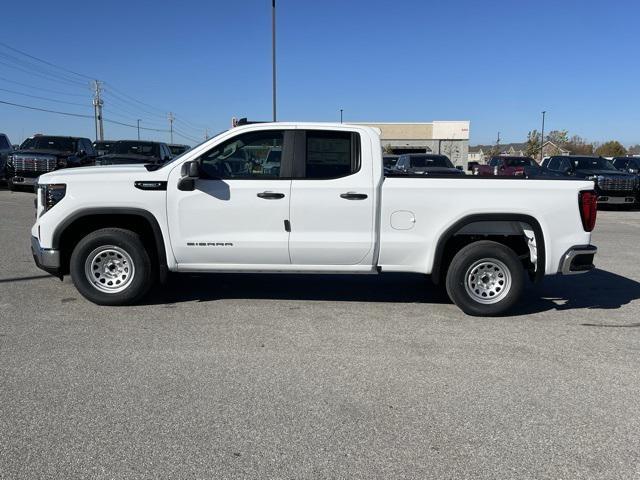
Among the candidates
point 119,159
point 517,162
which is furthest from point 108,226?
point 517,162

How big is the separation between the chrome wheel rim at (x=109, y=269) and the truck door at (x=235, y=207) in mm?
581

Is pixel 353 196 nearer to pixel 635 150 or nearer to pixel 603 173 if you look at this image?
pixel 603 173

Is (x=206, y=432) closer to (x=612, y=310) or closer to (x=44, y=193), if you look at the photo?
(x=44, y=193)

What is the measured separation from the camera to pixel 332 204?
5.74 m

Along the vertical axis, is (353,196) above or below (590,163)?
below

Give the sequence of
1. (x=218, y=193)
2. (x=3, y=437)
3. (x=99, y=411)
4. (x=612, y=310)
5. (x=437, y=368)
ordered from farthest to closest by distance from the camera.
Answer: (x=612, y=310) → (x=218, y=193) → (x=437, y=368) → (x=99, y=411) → (x=3, y=437)

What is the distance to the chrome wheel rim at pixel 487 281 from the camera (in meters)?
5.90

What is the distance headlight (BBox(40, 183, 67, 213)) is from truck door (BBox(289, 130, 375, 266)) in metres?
2.42

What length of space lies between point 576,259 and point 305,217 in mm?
2838

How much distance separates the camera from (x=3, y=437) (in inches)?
129

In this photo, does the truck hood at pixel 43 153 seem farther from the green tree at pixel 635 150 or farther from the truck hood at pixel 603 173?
the green tree at pixel 635 150

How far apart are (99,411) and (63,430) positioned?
28 cm

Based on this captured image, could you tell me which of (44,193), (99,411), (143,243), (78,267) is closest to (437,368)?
(99,411)

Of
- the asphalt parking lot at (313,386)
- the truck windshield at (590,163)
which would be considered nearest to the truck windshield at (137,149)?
the asphalt parking lot at (313,386)
